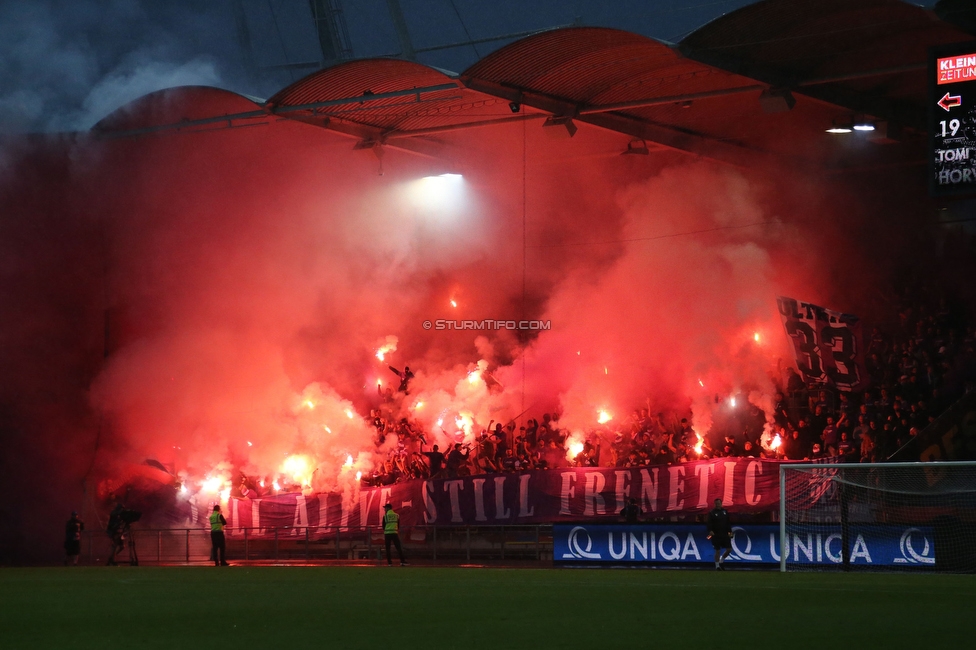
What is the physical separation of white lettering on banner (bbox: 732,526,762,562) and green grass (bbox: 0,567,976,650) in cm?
326

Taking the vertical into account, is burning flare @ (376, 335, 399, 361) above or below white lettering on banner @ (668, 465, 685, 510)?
above

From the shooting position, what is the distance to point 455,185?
30109mm

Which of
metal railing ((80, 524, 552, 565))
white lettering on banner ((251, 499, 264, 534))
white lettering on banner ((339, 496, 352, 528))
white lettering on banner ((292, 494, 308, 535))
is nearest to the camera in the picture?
metal railing ((80, 524, 552, 565))

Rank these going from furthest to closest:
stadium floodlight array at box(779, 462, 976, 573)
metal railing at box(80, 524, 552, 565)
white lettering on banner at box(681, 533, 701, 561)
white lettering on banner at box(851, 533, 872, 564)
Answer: metal railing at box(80, 524, 552, 565)
white lettering on banner at box(681, 533, 701, 561)
white lettering on banner at box(851, 533, 872, 564)
stadium floodlight array at box(779, 462, 976, 573)

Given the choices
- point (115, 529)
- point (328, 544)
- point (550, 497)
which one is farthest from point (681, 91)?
point (115, 529)

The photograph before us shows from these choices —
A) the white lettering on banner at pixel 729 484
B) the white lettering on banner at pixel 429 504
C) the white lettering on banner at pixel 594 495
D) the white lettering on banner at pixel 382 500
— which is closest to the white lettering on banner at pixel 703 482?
the white lettering on banner at pixel 729 484

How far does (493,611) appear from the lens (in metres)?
10.4

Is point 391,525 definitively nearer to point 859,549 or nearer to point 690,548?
point 690,548

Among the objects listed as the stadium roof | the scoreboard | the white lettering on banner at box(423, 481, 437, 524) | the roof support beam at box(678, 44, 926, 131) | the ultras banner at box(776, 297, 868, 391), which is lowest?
the white lettering on banner at box(423, 481, 437, 524)

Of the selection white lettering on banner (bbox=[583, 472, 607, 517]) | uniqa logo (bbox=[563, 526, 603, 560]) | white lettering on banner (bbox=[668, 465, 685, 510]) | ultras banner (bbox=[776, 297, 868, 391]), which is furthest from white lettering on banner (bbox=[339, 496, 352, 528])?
ultras banner (bbox=[776, 297, 868, 391])

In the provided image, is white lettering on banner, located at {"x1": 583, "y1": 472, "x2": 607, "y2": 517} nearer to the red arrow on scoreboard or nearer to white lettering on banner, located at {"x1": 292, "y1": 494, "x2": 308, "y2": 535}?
white lettering on banner, located at {"x1": 292, "y1": 494, "x2": 308, "y2": 535}

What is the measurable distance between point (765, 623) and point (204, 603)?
557 centimetres

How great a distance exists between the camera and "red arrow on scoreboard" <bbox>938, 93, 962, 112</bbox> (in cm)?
1552

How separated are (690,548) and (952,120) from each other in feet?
27.4
